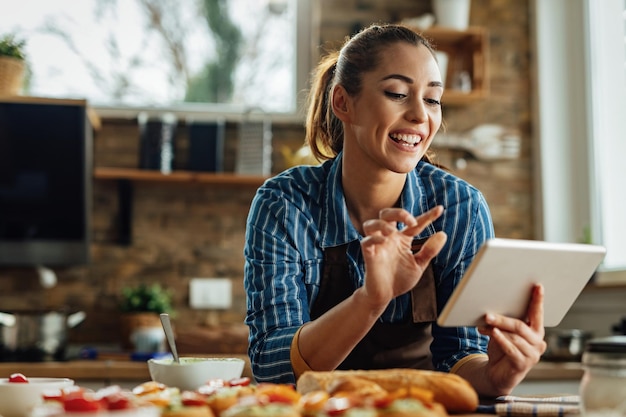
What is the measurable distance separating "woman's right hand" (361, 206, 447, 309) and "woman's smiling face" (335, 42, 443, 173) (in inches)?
14.3

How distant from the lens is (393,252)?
140cm

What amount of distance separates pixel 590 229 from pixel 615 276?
0.31m

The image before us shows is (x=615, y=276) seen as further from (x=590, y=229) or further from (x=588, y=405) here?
(x=588, y=405)

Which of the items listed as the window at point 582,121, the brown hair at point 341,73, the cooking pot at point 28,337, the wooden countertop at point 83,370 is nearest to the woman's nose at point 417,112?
the brown hair at point 341,73

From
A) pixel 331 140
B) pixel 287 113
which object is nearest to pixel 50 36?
pixel 287 113

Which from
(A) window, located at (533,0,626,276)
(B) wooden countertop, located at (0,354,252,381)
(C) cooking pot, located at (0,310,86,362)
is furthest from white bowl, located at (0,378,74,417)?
(A) window, located at (533,0,626,276)

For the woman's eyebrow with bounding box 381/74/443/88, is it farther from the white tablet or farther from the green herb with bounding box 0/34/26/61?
the green herb with bounding box 0/34/26/61

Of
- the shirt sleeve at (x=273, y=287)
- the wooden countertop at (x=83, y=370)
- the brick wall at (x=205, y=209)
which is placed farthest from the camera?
A: the brick wall at (x=205, y=209)

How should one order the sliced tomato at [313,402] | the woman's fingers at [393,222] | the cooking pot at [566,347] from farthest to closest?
the cooking pot at [566,347], the woman's fingers at [393,222], the sliced tomato at [313,402]

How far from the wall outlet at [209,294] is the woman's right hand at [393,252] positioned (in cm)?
225

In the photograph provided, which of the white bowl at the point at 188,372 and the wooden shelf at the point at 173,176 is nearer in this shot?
the white bowl at the point at 188,372

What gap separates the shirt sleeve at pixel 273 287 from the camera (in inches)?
62.3

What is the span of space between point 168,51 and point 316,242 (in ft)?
7.43

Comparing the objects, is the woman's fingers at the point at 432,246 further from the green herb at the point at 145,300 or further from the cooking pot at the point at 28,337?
the green herb at the point at 145,300
